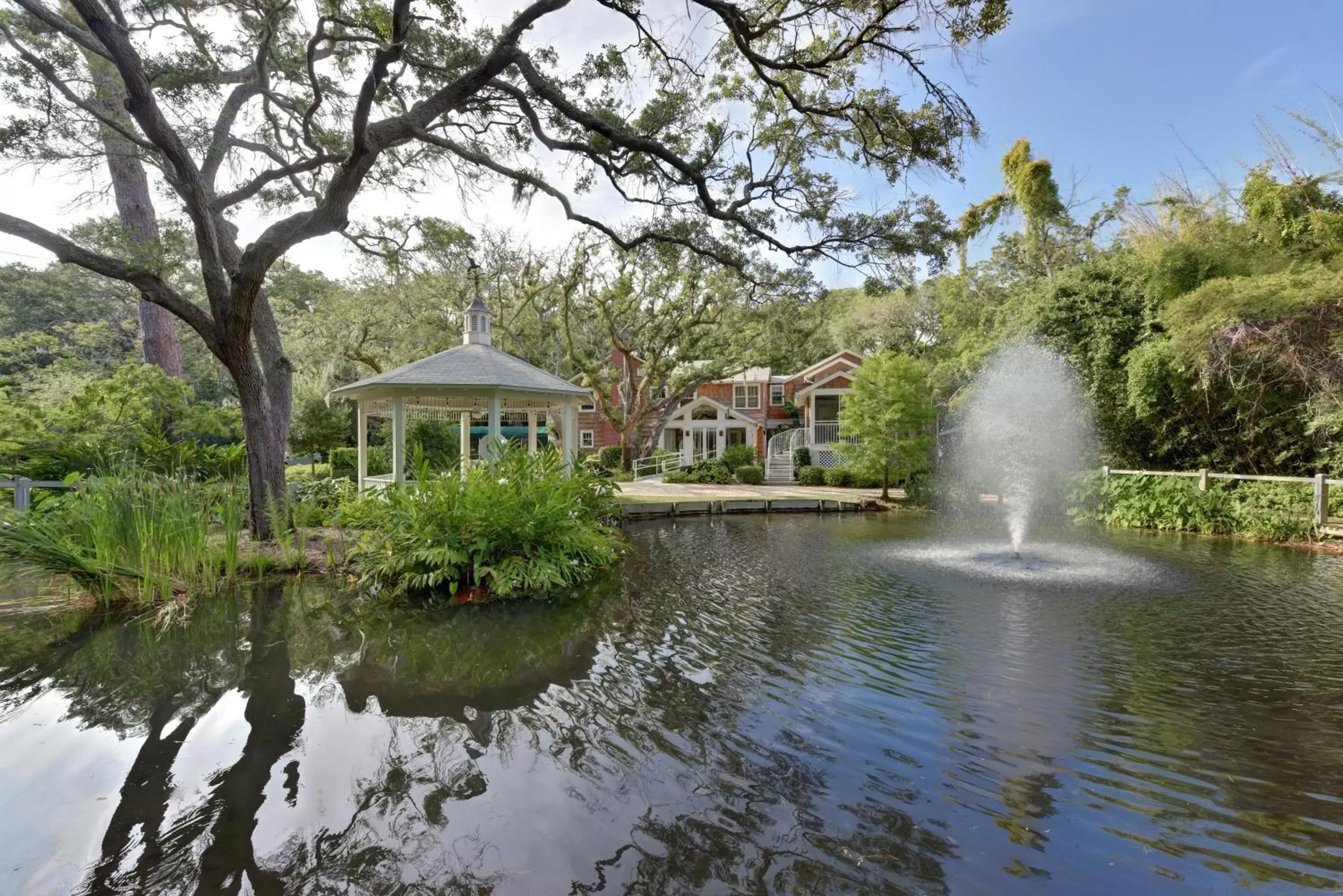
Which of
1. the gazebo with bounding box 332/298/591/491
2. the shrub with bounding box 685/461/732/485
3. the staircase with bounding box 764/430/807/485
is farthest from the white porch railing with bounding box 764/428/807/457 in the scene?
the gazebo with bounding box 332/298/591/491

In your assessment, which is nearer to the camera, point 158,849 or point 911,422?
point 158,849

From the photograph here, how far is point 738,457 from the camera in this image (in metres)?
25.6

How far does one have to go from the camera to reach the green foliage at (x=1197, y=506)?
39.1 feet

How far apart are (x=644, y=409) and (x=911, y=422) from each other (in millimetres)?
10655

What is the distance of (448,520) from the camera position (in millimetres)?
7262

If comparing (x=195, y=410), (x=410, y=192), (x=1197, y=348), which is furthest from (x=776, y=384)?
(x=195, y=410)

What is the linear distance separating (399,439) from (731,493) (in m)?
11.8

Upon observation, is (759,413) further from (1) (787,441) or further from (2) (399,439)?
(2) (399,439)

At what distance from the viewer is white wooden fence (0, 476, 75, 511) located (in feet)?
26.6

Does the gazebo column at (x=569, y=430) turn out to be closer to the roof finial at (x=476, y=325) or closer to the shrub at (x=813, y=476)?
the roof finial at (x=476, y=325)

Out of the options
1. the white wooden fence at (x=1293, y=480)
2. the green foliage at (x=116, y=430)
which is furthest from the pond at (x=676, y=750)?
the white wooden fence at (x=1293, y=480)

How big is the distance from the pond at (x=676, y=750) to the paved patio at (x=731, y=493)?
11104mm

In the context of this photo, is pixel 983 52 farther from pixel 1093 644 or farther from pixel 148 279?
pixel 148 279

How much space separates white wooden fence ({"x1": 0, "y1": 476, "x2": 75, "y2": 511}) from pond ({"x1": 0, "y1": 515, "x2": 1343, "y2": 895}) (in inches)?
126
